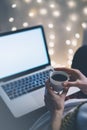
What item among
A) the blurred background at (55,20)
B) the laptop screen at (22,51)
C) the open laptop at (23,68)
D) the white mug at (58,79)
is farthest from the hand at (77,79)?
the blurred background at (55,20)

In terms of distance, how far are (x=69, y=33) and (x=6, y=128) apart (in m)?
0.76

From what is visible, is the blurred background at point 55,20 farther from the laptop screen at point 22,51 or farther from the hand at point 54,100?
the hand at point 54,100

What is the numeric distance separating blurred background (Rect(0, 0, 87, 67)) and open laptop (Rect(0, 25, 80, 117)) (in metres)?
0.23

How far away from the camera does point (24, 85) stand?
1.23 meters

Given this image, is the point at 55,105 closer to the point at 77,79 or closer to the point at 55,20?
the point at 77,79

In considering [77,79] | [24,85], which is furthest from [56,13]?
[77,79]

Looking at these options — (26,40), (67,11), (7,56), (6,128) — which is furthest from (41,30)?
(6,128)

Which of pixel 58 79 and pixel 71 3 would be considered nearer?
pixel 58 79

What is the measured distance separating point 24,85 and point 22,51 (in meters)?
A: 0.15

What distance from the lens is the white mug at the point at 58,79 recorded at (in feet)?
3.10

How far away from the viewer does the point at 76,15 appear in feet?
5.30

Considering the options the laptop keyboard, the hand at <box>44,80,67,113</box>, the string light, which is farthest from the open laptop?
the string light

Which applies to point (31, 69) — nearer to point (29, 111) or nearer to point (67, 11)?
point (29, 111)

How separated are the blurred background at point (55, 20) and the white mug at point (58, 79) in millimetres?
590
